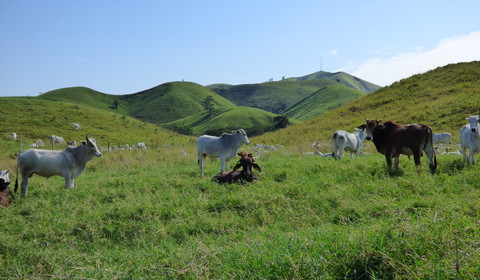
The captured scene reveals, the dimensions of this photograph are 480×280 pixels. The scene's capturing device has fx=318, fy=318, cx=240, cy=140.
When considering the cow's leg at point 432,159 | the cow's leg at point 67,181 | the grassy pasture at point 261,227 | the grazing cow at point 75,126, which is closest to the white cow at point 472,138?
the grassy pasture at point 261,227

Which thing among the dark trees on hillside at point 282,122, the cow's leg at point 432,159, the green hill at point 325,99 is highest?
the green hill at point 325,99

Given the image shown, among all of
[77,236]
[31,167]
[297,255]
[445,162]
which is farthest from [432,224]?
[31,167]

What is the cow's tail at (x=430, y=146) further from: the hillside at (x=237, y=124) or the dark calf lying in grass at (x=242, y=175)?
the hillside at (x=237, y=124)

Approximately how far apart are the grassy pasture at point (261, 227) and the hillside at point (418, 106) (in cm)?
1406

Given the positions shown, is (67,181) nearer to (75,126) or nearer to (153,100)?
(75,126)

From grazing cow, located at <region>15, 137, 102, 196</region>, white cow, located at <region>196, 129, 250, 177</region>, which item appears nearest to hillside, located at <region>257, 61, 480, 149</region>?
white cow, located at <region>196, 129, 250, 177</region>

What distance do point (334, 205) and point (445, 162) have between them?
20.1ft

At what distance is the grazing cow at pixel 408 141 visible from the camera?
30.5 feet

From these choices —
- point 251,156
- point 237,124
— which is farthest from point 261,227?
point 237,124

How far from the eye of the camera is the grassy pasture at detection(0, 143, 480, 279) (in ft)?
10.8

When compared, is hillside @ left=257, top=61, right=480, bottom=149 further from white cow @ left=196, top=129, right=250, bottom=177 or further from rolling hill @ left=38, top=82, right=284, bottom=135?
rolling hill @ left=38, top=82, right=284, bottom=135

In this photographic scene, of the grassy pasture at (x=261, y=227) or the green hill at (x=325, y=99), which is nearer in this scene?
the grassy pasture at (x=261, y=227)

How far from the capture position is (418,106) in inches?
1221

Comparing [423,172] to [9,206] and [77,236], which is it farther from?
[9,206]
